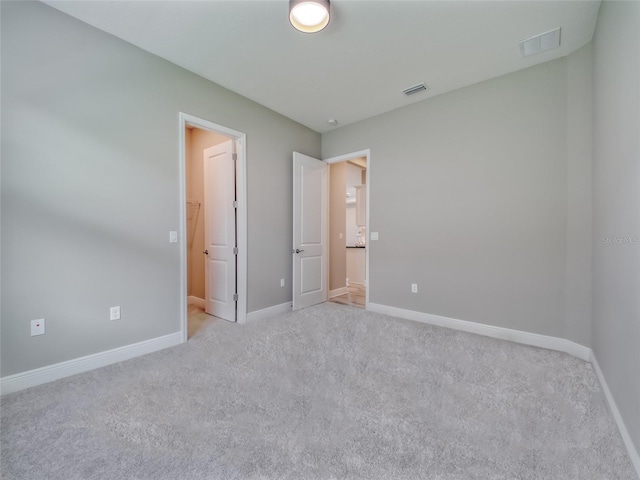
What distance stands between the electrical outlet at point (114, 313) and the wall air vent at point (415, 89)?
3.42 metres

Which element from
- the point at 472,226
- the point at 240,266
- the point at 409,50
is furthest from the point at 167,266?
the point at 472,226

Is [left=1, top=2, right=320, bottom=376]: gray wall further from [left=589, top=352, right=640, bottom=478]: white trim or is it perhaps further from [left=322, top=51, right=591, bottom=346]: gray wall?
→ [left=589, top=352, right=640, bottom=478]: white trim

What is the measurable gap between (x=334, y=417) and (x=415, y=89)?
3085mm

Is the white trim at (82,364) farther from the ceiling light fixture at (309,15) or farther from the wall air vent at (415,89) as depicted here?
the wall air vent at (415,89)

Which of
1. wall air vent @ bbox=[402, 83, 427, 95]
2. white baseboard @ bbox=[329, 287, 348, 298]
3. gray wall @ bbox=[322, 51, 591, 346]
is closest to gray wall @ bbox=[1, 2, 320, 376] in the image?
wall air vent @ bbox=[402, 83, 427, 95]

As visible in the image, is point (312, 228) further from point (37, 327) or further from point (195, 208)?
point (37, 327)

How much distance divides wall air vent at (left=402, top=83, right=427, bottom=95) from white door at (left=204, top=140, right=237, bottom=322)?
2006mm

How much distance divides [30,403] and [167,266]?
3.88 ft

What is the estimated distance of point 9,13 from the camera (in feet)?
5.85

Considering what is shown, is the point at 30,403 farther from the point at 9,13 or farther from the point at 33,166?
the point at 9,13

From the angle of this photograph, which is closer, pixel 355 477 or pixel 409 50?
pixel 355 477

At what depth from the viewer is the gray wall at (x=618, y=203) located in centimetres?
129

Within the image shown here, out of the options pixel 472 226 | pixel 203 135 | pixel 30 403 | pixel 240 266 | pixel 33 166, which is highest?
pixel 203 135

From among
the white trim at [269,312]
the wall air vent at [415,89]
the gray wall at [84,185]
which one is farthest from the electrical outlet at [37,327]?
the wall air vent at [415,89]
